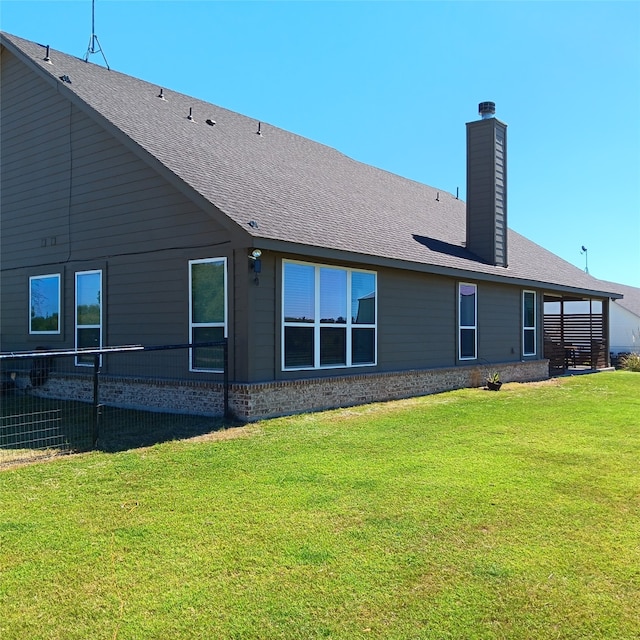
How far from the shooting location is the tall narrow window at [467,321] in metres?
13.1

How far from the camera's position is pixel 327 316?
969 centimetres

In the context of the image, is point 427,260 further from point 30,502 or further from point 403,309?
point 30,502

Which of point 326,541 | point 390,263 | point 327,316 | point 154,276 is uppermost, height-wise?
point 390,263

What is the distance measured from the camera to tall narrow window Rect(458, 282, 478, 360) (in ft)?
43.1

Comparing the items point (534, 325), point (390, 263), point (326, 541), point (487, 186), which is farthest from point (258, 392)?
point (534, 325)

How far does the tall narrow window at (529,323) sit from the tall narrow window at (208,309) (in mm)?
9542

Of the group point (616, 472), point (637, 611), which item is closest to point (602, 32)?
point (616, 472)

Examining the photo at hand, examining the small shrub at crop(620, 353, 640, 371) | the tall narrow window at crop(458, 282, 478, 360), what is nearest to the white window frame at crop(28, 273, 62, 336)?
the tall narrow window at crop(458, 282, 478, 360)

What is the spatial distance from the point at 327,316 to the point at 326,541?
6.10m

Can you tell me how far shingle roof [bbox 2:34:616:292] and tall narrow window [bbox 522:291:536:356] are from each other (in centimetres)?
60

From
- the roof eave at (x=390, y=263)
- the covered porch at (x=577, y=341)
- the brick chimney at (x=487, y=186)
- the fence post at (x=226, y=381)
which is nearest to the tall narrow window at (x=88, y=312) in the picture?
the fence post at (x=226, y=381)

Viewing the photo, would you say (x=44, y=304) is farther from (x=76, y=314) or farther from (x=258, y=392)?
(x=258, y=392)

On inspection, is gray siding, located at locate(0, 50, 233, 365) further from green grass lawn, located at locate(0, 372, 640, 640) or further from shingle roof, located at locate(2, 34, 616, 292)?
green grass lawn, located at locate(0, 372, 640, 640)

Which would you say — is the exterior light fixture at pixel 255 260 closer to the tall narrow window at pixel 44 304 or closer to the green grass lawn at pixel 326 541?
the green grass lawn at pixel 326 541
